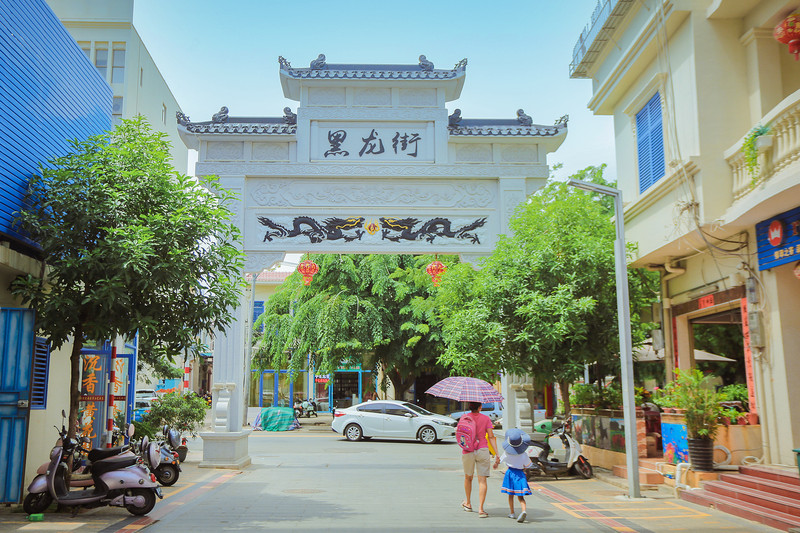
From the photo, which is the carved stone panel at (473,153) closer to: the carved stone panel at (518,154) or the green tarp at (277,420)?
the carved stone panel at (518,154)

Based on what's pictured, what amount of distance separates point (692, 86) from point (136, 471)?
9.80 metres

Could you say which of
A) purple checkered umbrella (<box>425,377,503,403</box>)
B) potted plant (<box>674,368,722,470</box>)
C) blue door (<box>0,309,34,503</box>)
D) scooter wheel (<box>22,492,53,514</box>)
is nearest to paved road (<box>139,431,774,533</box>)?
potted plant (<box>674,368,722,470</box>)

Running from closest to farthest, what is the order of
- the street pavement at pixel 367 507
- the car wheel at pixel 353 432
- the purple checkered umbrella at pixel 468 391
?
the street pavement at pixel 367 507
the purple checkered umbrella at pixel 468 391
the car wheel at pixel 353 432

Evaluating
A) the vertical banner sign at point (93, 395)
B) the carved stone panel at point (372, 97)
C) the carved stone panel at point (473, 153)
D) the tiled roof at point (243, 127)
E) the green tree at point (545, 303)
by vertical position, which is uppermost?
the carved stone panel at point (372, 97)

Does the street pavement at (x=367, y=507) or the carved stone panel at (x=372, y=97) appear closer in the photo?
the street pavement at (x=367, y=507)

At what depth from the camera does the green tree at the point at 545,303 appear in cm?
1282

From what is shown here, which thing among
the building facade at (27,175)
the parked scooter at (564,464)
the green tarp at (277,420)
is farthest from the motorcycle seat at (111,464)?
the green tarp at (277,420)

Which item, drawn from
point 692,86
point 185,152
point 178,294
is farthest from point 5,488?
point 185,152

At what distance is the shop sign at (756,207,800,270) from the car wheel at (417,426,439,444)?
13.7m

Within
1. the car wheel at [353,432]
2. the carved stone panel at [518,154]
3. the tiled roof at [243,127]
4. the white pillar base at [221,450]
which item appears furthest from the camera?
the car wheel at [353,432]

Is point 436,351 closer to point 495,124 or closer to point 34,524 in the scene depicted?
point 495,124

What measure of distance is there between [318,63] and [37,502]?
33.6 feet

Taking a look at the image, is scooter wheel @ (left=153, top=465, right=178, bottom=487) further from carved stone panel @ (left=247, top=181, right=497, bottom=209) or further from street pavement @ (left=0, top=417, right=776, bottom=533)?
carved stone panel @ (left=247, top=181, right=497, bottom=209)

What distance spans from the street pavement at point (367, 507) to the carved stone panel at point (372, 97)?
7.84 meters
